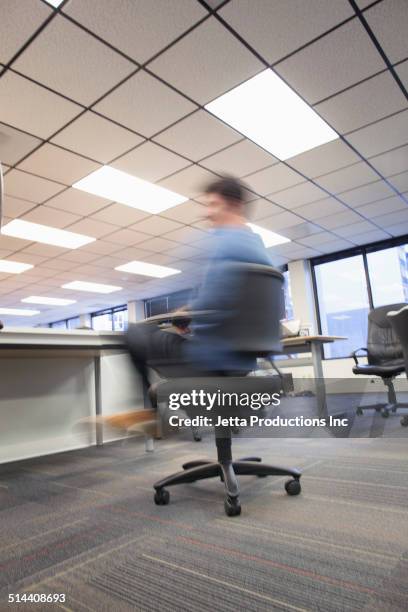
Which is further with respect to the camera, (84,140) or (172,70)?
(84,140)

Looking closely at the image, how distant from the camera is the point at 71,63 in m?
2.23

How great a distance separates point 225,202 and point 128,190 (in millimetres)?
2517

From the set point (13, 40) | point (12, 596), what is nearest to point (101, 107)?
point (13, 40)

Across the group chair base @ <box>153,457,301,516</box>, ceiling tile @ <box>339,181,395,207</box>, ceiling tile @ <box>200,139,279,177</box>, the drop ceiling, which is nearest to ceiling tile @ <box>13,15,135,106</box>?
the drop ceiling

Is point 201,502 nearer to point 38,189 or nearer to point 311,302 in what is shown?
point 38,189

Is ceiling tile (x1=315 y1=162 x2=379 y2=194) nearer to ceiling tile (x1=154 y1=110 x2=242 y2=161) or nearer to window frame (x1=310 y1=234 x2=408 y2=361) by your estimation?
ceiling tile (x1=154 y1=110 x2=242 y2=161)

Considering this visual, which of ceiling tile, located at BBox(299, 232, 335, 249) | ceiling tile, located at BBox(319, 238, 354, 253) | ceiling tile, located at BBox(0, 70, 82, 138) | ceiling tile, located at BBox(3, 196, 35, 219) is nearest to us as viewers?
ceiling tile, located at BBox(0, 70, 82, 138)

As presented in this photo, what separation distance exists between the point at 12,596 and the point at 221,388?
2.08ft

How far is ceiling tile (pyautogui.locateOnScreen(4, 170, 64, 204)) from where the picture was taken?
11.1ft

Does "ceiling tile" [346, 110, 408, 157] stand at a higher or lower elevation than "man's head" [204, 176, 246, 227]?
higher

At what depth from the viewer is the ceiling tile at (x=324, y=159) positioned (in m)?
3.29

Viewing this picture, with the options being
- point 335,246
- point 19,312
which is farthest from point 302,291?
point 19,312

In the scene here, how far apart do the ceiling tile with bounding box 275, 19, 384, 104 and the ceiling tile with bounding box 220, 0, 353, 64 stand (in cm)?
8

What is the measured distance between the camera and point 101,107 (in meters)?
2.61
